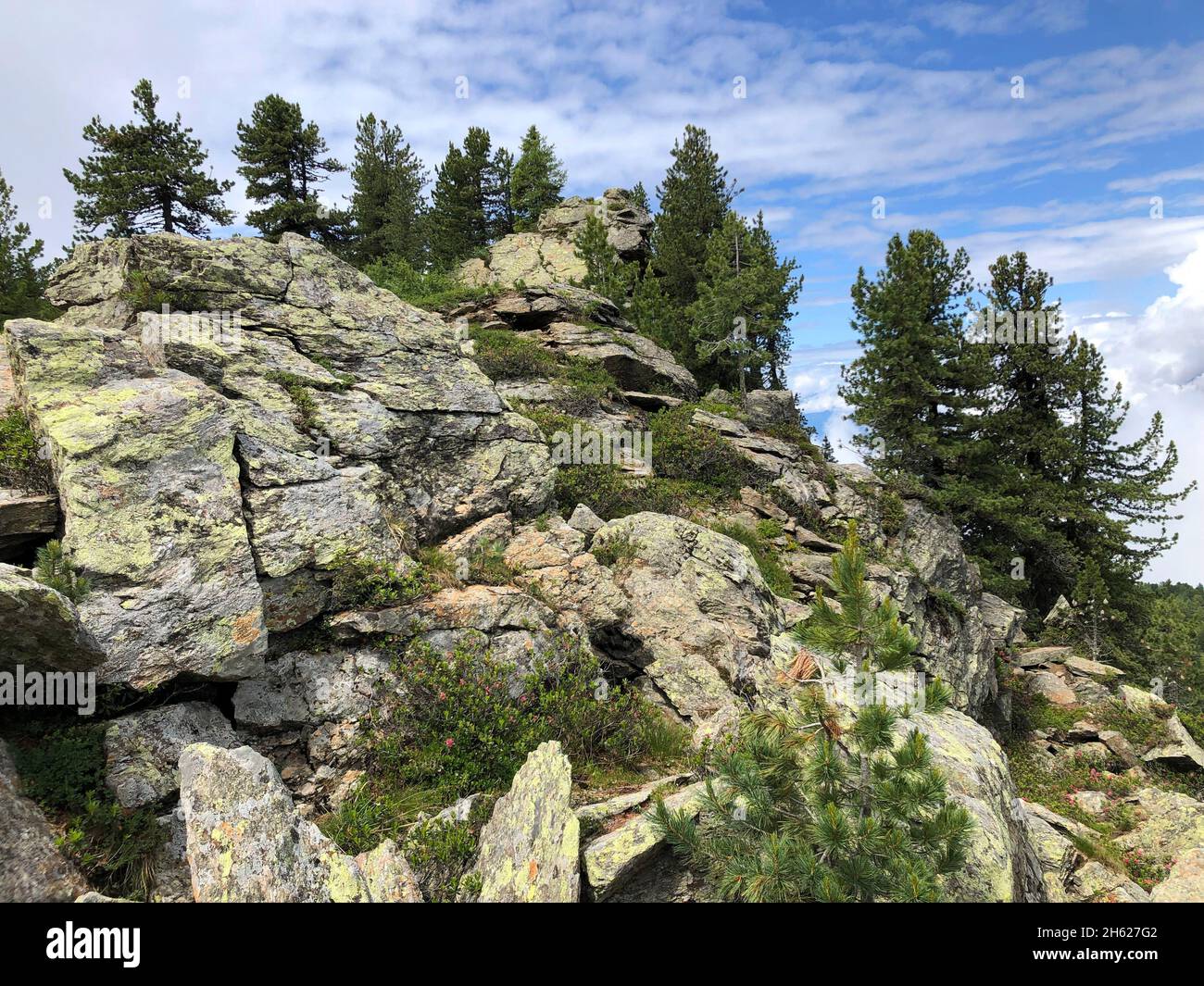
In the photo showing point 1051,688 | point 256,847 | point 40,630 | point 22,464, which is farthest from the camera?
point 1051,688

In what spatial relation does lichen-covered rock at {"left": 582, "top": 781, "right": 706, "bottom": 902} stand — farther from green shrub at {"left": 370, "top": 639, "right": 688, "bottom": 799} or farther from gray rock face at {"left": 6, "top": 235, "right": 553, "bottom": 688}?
gray rock face at {"left": 6, "top": 235, "right": 553, "bottom": 688}

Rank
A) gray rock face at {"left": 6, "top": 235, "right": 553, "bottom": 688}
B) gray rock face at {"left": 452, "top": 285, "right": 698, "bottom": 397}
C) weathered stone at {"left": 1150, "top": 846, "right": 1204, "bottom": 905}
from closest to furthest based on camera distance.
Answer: gray rock face at {"left": 6, "top": 235, "right": 553, "bottom": 688}
weathered stone at {"left": 1150, "top": 846, "right": 1204, "bottom": 905}
gray rock face at {"left": 452, "top": 285, "right": 698, "bottom": 397}

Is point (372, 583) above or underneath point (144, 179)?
underneath

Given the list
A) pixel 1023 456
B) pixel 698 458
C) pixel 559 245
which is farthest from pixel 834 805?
pixel 559 245

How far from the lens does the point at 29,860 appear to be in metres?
4.58

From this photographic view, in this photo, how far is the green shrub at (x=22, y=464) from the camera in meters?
7.27

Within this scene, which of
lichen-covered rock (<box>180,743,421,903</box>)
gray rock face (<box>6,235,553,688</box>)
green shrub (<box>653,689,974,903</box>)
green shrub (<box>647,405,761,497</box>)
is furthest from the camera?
green shrub (<box>647,405,761,497</box>)

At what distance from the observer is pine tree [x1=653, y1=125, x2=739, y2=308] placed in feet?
124

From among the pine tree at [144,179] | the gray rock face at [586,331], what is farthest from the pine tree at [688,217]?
the pine tree at [144,179]

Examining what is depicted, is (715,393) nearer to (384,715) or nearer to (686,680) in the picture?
(686,680)

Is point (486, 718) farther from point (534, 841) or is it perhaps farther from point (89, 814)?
point (89, 814)

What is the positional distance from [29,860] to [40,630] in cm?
191

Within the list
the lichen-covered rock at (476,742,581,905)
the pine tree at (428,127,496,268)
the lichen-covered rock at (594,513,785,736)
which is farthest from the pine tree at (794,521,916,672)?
the pine tree at (428,127,496,268)

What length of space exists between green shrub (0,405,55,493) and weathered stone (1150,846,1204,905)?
652 inches
